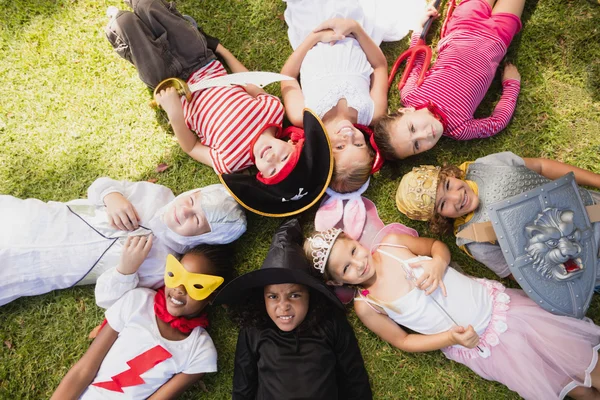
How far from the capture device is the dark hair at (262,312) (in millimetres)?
3033

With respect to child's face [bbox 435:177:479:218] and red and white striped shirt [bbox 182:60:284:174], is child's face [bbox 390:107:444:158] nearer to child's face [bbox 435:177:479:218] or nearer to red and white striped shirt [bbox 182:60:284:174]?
child's face [bbox 435:177:479:218]

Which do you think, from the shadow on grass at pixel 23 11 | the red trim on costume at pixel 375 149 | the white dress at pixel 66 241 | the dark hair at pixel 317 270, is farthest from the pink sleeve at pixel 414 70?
the shadow on grass at pixel 23 11

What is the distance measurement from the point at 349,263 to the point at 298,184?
2.26 ft

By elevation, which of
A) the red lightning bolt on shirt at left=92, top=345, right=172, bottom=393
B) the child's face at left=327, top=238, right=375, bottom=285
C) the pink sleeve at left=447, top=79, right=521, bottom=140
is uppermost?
the pink sleeve at left=447, top=79, right=521, bottom=140

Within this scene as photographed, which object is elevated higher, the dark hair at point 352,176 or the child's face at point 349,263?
the dark hair at point 352,176

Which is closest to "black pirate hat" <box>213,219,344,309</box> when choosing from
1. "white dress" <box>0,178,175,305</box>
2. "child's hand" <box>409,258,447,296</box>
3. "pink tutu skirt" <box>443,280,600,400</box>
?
"child's hand" <box>409,258,447,296</box>

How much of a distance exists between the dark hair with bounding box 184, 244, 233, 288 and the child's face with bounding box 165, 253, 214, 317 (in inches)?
1.6

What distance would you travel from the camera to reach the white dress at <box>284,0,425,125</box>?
10.7 feet

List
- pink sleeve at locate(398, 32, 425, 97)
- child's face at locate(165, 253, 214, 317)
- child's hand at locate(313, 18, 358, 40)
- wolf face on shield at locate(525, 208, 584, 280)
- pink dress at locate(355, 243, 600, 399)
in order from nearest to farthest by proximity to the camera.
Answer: wolf face on shield at locate(525, 208, 584, 280), pink dress at locate(355, 243, 600, 399), child's face at locate(165, 253, 214, 317), child's hand at locate(313, 18, 358, 40), pink sleeve at locate(398, 32, 425, 97)

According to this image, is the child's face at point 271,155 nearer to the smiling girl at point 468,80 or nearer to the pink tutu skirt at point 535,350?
the smiling girl at point 468,80

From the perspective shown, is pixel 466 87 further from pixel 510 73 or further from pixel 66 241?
pixel 66 241

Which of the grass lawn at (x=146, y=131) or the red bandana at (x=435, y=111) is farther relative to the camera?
the grass lawn at (x=146, y=131)

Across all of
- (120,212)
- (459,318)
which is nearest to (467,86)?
(459,318)

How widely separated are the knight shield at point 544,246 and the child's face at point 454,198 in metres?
0.22
